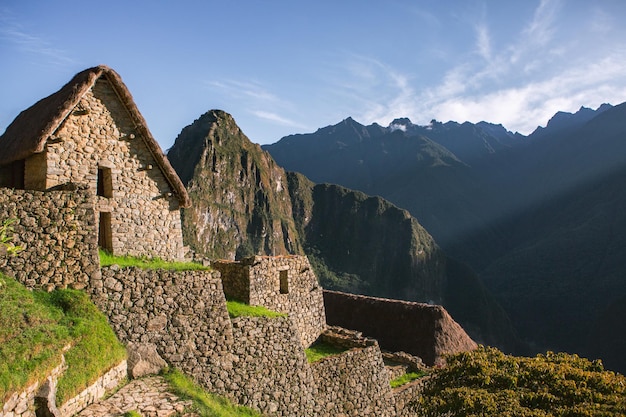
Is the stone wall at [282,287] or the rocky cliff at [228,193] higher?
the rocky cliff at [228,193]

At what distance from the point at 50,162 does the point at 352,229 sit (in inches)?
4538

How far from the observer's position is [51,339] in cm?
705

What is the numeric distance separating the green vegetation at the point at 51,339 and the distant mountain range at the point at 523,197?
Result: 58703 mm

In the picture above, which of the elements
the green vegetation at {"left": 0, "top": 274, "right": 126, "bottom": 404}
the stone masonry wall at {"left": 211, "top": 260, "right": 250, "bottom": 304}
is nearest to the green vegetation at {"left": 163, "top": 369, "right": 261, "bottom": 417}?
the green vegetation at {"left": 0, "top": 274, "right": 126, "bottom": 404}

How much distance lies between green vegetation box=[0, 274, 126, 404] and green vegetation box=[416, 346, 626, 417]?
5982 millimetres

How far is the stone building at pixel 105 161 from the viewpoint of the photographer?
33.2 feet

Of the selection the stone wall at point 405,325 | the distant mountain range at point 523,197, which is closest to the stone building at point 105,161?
the stone wall at point 405,325

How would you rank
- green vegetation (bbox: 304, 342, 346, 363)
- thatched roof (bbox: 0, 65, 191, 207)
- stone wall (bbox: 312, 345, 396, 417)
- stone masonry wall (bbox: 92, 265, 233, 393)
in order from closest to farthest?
stone masonry wall (bbox: 92, 265, 233, 393) < thatched roof (bbox: 0, 65, 191, 207) < stone wall (bbox: 312, 345, 396, 417) < green vegetation (bbox: 304, 342, 346, 363)

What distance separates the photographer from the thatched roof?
32.2 feet

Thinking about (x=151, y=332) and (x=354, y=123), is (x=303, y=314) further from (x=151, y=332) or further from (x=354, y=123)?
(x=354, y=123)

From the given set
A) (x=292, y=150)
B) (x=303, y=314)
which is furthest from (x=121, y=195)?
(x=292, y=150)

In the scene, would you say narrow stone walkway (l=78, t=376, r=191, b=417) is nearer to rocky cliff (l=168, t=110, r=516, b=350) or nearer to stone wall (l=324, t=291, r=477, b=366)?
stone wall (l=324, t=291, r=477, b=366)

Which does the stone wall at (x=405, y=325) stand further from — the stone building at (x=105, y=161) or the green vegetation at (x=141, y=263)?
the green vegetation at (x=141, y=263)

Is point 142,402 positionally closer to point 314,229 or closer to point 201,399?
point 201,399
